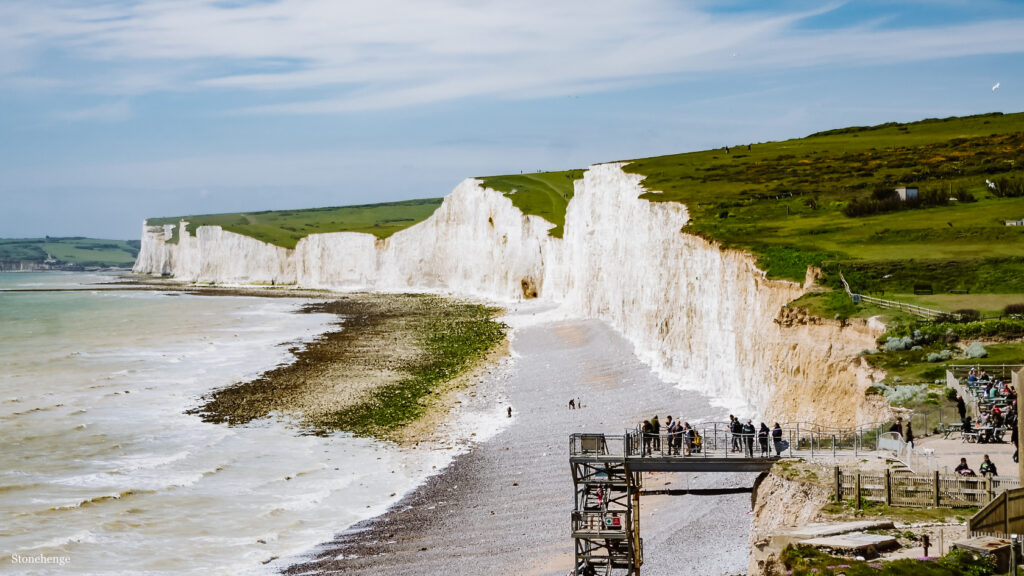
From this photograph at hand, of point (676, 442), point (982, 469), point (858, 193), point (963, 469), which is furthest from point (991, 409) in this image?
point (858, 193)

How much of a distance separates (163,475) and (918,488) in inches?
929

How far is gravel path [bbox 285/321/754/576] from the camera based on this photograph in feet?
67.5

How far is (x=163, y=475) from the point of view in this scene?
2977cm

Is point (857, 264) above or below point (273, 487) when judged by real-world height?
above

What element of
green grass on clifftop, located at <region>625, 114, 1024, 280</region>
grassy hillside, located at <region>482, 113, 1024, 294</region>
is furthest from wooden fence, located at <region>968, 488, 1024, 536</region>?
green grass on clifftop, located at <region>625, 114, 1024, 280</region>

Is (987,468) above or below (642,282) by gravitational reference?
below

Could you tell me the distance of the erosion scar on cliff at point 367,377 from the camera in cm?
3859

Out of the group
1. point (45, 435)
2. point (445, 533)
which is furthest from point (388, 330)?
point (445, 533)

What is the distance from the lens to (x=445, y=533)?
77.5 feet

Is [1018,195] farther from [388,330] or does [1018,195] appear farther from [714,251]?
[388,330]

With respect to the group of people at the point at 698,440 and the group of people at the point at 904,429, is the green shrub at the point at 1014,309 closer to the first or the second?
the group of people at the point at 904,429

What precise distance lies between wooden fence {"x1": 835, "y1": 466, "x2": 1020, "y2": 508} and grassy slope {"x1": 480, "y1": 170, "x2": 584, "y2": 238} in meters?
73.0

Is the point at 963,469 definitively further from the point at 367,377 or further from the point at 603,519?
the point at 367,377

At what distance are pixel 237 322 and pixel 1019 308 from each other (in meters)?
72.1
